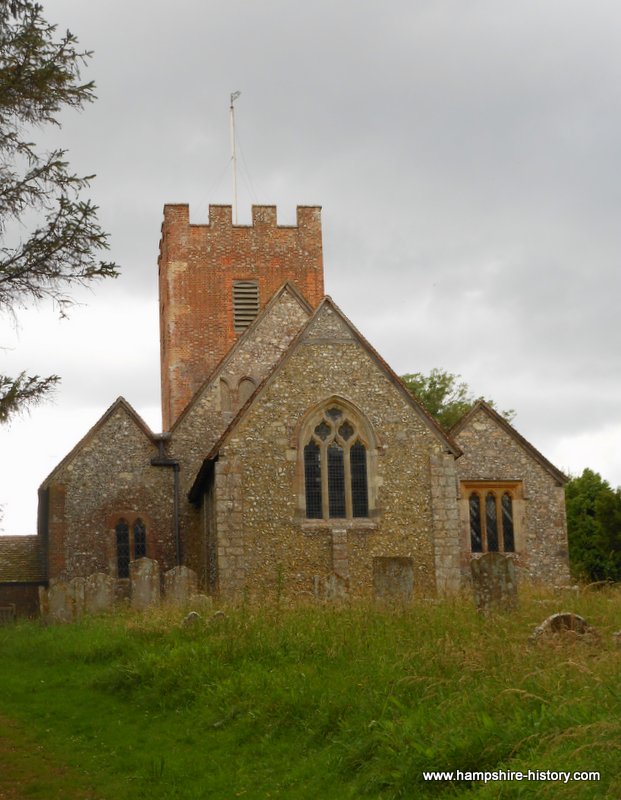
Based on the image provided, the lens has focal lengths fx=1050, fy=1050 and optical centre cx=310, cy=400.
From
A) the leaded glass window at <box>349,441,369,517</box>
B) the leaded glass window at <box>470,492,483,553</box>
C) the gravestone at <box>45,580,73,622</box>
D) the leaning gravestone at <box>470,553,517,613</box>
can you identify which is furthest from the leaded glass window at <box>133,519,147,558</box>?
the leaning gravestone at <box>470,553,517,613</box>

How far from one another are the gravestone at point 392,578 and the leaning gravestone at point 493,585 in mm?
1699

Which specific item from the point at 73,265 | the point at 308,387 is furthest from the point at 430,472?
the point at 73,265

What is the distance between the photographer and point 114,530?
87.5 feet

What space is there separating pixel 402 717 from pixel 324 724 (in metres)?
1.00

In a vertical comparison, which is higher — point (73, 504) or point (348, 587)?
point (73, 504)

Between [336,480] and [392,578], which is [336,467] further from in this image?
[392,578]

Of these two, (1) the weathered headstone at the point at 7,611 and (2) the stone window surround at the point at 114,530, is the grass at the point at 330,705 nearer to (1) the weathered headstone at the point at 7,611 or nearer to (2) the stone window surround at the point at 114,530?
(2) the stone window surround at the point at 114,530

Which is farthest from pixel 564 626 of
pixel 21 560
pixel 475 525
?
pixel 21 560

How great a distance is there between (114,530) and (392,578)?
43.5 ft

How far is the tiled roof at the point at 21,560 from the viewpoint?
26922mm

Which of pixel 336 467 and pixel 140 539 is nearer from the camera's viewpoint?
pixel 336 467

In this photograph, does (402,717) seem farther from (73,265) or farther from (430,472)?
(430,472)

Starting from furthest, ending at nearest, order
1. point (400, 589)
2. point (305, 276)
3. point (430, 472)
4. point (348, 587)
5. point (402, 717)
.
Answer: point (305, 276) → point (430, 472) → point (348, 587) → point (400, 589) → point (402, 717)

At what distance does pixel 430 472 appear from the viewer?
913 inches
